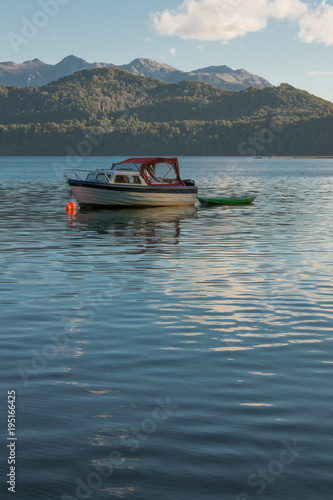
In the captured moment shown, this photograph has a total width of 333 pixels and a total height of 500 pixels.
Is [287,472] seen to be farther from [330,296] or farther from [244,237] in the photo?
[244,237]

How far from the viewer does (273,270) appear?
23.4m

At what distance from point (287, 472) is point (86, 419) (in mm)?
2850

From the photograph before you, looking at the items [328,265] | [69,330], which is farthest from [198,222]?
[69,330]

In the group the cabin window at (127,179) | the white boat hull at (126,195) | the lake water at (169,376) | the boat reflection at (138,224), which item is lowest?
the boat reflection at (138,224)

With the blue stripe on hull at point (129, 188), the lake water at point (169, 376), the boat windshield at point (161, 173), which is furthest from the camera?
the boat windshield at point (161, 173)

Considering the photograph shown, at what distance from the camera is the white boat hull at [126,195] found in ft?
166

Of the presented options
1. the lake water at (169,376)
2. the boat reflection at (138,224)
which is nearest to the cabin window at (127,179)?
the boat reflection at (138,224)

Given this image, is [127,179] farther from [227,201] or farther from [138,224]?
[227,201]

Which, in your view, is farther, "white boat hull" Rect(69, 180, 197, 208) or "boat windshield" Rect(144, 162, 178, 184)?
"boat windshield" Rect(144, 162, 178, 184)

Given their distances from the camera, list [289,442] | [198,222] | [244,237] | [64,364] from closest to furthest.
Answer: [289,442], [64,364], [244,237], [198,222]

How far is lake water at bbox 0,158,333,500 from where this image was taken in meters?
7.61

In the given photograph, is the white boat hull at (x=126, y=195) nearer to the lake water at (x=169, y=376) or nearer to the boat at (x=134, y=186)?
the boat at (x=134, y=186)

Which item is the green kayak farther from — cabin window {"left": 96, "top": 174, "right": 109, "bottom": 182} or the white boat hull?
cabin window {"left": 96, "top": 174, "right": 109, "bottom": 182}

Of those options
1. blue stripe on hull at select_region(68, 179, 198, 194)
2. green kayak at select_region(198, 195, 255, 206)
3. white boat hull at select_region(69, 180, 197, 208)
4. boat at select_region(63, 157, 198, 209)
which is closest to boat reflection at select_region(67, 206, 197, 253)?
white boat hull at select_region(69, 180, 197, 208)
